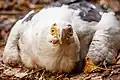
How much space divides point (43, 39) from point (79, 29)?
0.40 metres

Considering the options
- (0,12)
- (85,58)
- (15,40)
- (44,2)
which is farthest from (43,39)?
(44,2)

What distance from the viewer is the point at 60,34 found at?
3.00 metres

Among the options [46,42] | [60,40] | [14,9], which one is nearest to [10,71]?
[46,42]

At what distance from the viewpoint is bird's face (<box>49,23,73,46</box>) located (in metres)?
3.00

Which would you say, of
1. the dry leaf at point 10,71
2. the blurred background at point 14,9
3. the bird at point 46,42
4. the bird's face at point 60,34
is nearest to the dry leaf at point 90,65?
the bird at point 46,42

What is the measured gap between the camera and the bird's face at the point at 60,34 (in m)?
3.00

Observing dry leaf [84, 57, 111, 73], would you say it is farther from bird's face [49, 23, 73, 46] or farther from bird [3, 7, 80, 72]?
bird's face [49, 23, 73, 46]

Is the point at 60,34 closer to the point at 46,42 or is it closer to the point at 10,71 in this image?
the point at 46,42

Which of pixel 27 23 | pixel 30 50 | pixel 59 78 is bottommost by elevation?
pixel 59 78

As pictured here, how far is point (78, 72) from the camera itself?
3510mm

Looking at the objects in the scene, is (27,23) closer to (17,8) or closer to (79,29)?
(79,29)

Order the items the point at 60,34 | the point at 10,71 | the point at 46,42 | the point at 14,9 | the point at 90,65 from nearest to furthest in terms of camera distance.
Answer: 1. the point at 60,34
2. the point at 46,42
3. the point at 90,65
4. the point at 10,71
5. the point at 14,9

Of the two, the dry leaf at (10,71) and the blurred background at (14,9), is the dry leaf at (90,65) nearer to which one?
the dry leaf at (10,71)

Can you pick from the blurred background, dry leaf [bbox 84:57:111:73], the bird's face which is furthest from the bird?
the blurred background
